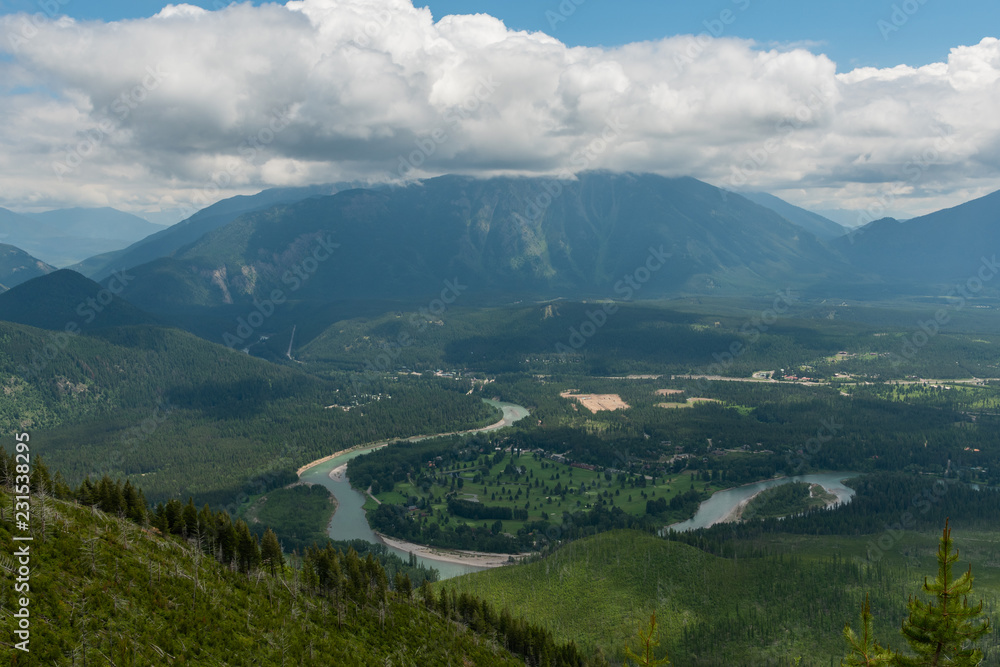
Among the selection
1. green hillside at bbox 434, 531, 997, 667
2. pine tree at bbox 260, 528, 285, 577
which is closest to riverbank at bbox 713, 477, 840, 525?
green hillside at bbox 434, 531, 997, 667

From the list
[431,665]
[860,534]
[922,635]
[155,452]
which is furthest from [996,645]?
[155,452]

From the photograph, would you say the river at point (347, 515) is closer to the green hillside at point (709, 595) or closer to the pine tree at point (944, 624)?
the green hillside at point (709, 595)

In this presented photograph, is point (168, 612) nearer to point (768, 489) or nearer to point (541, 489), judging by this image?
point (541, 489)

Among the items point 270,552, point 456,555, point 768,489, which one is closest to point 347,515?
point 456,555

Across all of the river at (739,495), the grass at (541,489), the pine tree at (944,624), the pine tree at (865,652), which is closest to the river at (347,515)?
the grass at (541,489)

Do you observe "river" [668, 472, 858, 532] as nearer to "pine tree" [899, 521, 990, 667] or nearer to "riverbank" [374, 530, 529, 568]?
"riverbank" [374, 530, 529, 568]

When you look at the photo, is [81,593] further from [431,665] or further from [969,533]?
[969,533]
